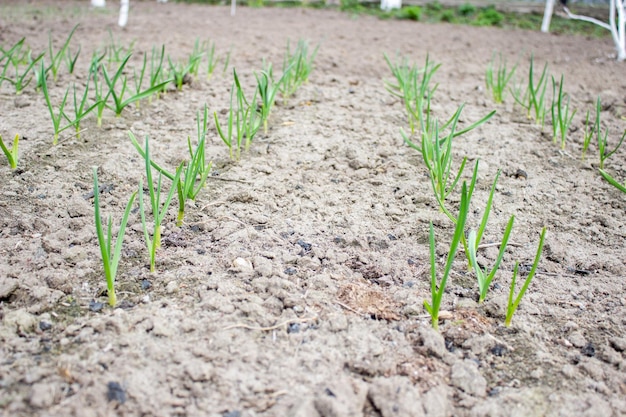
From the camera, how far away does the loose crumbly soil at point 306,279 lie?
3.88 feet

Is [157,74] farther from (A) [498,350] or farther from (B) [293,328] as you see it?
(A) [498,350]

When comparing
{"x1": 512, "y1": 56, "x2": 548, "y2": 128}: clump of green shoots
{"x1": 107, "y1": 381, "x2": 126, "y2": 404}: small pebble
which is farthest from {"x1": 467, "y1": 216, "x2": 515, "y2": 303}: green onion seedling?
{"x1": 512, "y1": 56, "x2": 548, "y2": 128}: clump of green shoots

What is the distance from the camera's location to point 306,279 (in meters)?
1.55

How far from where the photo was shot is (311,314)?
4.61 ft

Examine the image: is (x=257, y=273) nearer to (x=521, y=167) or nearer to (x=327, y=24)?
(x=521, y=167)

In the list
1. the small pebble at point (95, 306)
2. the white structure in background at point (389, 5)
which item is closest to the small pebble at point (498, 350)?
the small pebble at point (95, 306)

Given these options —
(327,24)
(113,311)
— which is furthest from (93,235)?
(327,24)

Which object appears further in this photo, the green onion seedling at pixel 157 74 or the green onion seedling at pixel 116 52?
the green onion seedling at pixel 116 52

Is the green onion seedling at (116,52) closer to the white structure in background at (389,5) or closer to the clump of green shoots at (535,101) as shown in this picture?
the clump of green shoots at (535,101)

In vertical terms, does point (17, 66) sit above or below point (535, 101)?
below

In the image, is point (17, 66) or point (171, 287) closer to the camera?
point (171, 287)

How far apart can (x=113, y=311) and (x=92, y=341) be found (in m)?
0.12

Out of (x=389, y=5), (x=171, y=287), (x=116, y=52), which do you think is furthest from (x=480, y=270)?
(x=389, y=5)

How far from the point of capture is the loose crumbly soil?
118cm
